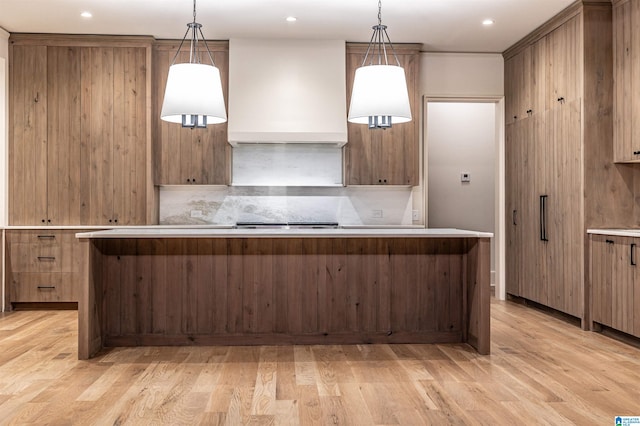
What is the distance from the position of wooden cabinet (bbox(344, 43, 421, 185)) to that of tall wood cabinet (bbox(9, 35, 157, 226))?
6.71ft

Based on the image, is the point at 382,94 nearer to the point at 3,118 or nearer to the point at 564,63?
the point at 564,63

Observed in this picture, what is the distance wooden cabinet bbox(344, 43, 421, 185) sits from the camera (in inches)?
236

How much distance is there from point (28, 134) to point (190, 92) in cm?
307

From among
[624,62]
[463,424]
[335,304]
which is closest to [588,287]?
[624,62]

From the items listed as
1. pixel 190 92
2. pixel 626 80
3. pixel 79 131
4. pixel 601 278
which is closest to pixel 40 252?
pixel 79 131

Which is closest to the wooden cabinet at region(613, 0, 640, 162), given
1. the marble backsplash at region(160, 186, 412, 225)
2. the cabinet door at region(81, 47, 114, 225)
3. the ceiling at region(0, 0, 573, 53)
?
the ceiling at region(0, 0, 573, 53)

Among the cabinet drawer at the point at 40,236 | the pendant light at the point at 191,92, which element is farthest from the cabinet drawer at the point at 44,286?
the pendant light at the point at 191,92

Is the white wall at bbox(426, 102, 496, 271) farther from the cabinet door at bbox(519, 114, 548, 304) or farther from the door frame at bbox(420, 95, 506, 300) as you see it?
the cabinet door at bbox(519, 114, 548, 304)

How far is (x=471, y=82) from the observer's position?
20.9 feet

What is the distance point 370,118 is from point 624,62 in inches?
87.1

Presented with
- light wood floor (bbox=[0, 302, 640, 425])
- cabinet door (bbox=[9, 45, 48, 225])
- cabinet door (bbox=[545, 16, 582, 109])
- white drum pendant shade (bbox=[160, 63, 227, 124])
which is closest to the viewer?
light wood floor (bbox=[0, 302, 640, 425])

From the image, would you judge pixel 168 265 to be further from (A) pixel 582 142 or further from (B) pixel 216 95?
(A) pixel 582 142

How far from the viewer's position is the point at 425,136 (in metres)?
6.27

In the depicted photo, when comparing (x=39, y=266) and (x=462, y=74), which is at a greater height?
(x=462, y=74)
